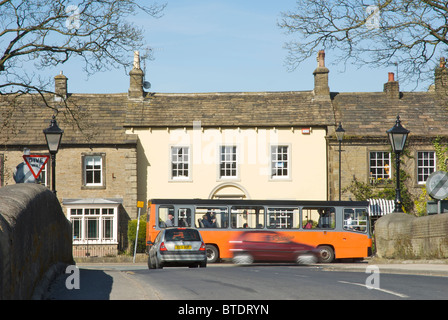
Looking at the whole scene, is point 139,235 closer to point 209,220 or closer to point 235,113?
point 209,220

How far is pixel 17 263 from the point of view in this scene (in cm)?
829

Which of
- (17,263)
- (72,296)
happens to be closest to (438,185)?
(72,296)

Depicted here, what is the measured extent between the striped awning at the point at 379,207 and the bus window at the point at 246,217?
37.4 ft

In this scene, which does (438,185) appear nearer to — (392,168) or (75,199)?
(392,168)

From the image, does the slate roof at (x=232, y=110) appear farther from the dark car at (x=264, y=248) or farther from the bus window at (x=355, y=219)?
the dark car at (x=264, y=248)

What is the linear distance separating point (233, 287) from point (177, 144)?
92.1ft

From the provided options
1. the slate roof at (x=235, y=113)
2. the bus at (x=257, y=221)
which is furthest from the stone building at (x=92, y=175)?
the bus at (x=257, y=221)

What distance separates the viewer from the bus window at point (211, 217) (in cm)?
2972

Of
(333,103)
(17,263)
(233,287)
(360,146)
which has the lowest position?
(233,287)

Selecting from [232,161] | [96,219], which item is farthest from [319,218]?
[96,219]

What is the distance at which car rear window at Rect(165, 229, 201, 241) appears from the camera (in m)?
22.8

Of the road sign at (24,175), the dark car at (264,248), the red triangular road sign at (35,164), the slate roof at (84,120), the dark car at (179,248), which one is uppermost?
the slate roof at (84,120)

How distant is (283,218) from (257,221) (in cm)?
121

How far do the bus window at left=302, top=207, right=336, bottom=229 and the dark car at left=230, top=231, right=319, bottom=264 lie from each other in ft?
3.36
